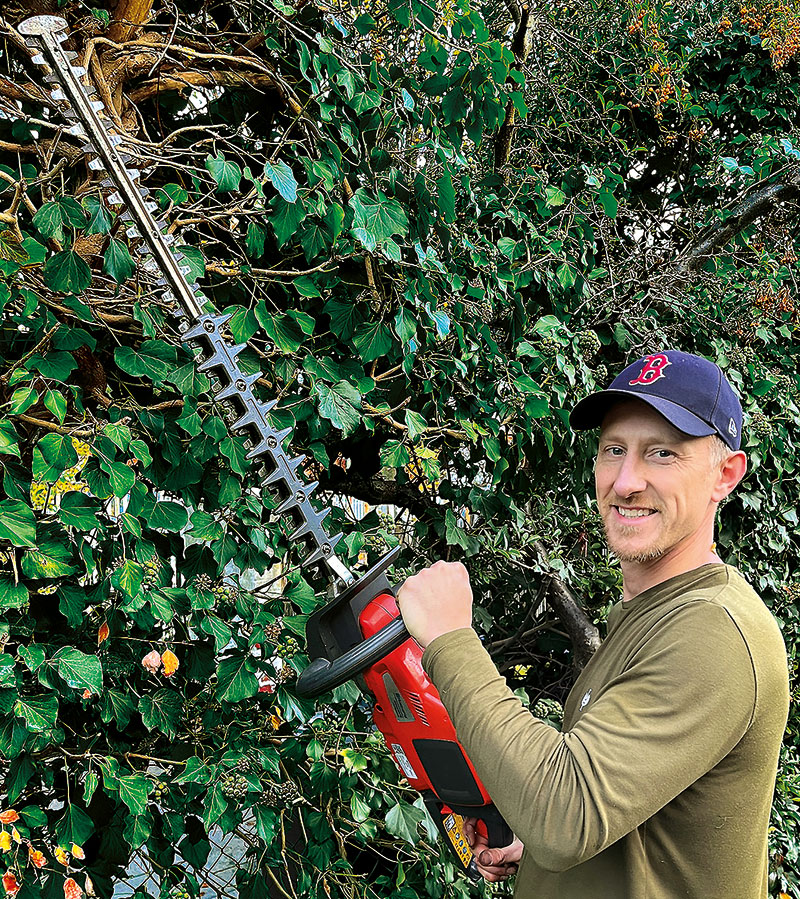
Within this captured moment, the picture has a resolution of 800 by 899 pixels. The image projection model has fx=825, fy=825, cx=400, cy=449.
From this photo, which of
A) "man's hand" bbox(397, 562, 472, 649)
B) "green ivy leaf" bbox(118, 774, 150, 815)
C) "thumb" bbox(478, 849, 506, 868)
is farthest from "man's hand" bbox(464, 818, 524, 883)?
"green ivy leaf" bbox(118, 774, 150, 815)

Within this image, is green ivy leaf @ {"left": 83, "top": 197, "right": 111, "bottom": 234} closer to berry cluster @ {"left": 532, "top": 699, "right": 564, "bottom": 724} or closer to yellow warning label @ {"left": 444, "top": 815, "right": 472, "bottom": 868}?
yellow warning label @ {"left": 444, "top": 815, "right": 472, "bottom": 868}

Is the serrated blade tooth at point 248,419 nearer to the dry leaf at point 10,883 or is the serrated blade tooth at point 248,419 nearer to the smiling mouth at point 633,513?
the smiling mouth at point 633,513

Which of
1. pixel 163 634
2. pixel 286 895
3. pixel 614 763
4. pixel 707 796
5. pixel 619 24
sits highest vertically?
pixel 619 24

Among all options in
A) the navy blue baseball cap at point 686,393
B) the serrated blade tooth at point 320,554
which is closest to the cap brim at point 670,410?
the navy blue baseball cap at point 686,393

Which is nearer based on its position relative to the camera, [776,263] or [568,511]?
[568,511]

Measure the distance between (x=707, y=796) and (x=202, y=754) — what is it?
3.92 feet

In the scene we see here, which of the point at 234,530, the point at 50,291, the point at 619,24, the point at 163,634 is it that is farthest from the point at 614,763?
the point at 619,24

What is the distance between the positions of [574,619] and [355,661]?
69.3 inches

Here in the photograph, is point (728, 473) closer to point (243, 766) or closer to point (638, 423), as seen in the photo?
point (638, 423)

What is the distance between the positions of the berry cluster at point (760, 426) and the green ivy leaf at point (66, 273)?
272cm

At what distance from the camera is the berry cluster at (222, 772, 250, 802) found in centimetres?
186

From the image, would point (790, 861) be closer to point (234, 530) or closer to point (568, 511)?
point (568, 511)

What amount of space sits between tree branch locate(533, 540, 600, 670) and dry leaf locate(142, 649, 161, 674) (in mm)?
1533

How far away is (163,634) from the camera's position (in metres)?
1.97
